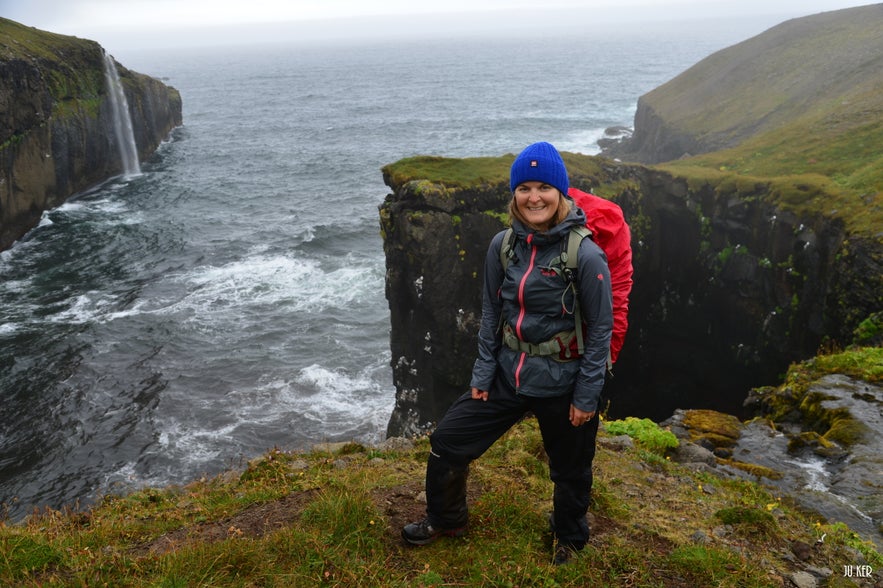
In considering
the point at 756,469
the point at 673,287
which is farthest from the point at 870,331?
the point at 673,287

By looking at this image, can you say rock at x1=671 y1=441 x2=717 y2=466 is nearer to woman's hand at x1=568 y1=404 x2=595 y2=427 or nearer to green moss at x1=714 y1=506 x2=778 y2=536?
green moss at x1=714 y1=506 x2=778 y2=536

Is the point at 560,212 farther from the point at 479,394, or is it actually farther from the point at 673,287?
the point at 673,287

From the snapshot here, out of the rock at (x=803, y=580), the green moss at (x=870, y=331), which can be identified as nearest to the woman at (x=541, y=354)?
the rock at (x=803, y=580)

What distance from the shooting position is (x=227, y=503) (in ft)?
24.1

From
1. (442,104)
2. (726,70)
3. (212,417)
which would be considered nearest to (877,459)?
(212,417)

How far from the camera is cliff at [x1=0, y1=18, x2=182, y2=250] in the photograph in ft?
137

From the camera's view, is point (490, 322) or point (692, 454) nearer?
point (490, 322)

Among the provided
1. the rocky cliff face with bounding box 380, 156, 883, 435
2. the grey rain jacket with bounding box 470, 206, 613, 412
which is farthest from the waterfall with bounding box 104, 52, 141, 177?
the grey rain jacket with bounding box 470, 206, 613, 412

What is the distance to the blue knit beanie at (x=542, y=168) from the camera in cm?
508

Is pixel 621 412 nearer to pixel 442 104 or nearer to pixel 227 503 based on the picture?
pixel 227 503

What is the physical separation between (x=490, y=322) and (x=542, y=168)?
4.77 feet

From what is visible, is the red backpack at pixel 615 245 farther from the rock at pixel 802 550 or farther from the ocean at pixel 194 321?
the ocean at pixel 194 321

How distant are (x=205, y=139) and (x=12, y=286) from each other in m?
55.3

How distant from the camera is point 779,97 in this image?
150 feet
